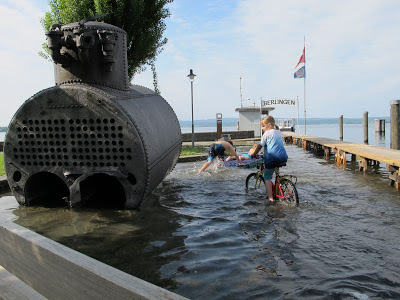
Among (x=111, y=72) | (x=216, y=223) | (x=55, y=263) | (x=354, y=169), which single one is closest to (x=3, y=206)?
(x=111, y=72)

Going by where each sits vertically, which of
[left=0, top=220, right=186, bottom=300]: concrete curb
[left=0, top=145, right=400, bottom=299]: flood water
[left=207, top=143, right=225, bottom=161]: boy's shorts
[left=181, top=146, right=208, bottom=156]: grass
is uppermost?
[left=207, top=143, right=225, bottom=161]: boy's shorts

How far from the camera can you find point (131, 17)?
17.0 m

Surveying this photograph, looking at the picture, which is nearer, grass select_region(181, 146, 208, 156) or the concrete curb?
the concrete curb

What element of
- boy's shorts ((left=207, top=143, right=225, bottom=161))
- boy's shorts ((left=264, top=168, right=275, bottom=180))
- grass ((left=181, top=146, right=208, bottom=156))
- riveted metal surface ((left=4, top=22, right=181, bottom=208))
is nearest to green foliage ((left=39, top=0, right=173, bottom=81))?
grass ((left=181, top=146, right=208, bottom=156))

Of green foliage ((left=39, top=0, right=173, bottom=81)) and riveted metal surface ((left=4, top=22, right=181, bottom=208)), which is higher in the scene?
green foliage ((left=39, top=0, right=173, bottom=81))

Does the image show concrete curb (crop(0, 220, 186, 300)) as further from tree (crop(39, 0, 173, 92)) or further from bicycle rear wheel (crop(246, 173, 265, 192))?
tree (crop(39, 0, 173, 92))

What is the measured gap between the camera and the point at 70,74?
7.23m

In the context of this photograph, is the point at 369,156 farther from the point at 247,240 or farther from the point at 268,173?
the point at 247,240

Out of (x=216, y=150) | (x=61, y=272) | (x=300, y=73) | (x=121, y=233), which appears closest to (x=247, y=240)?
(x=121, y=233)

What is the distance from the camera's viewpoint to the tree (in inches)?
650

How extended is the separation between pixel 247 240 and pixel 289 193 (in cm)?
225

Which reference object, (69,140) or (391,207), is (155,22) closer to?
(69,140)

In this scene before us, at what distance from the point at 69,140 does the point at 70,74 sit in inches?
57.9

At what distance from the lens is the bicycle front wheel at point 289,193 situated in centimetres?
695
